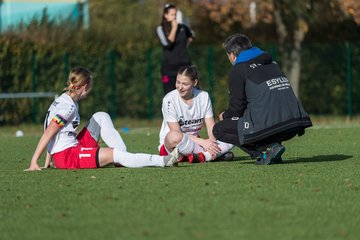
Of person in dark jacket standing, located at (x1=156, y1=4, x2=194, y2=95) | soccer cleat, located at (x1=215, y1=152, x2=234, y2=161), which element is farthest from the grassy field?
person in dark jacket standing, located at (x1=156, y1=4, x2=194, y2=95)

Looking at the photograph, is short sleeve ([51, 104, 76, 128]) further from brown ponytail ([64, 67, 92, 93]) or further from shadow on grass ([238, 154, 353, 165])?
shadow on grass ([238, 154, 353, 165])

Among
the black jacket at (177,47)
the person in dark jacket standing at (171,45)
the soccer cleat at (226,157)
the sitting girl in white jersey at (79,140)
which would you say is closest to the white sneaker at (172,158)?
the sitting girl in white jersey at (79,140)

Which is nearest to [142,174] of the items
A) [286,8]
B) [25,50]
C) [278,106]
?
[278,106]

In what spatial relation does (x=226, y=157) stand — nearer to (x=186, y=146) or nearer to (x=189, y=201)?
(x=186, y=146)

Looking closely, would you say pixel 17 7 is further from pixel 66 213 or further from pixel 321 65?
pixel 66 213

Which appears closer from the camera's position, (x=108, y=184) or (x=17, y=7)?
(x=108, y=184)

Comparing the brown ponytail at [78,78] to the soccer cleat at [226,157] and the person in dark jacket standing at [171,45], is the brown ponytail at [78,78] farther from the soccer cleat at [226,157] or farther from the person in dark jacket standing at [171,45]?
the person in dark jacket standing at [171,45]

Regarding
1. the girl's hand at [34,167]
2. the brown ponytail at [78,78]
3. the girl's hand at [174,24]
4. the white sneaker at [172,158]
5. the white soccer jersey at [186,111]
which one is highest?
the girl's hand at [174,24]

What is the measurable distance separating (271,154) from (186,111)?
4.62ft

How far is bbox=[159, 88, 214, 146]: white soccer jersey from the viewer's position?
11711 mm

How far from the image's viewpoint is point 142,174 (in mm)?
10164

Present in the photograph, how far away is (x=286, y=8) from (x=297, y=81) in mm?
2047

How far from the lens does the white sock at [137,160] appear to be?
1073 cm

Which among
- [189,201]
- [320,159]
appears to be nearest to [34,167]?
[189,201]
